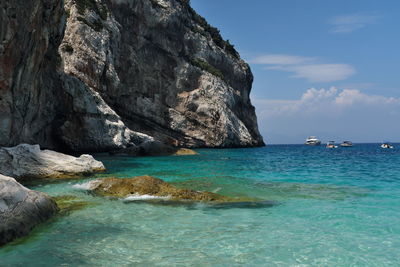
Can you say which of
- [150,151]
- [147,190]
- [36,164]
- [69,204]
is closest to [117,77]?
[150,151]

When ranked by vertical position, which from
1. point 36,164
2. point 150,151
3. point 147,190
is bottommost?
point 147,190

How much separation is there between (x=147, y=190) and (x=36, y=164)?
9.82m

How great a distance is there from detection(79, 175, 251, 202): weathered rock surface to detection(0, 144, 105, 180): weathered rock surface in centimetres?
569

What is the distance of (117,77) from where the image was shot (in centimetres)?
5603

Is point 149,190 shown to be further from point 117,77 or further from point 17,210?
point 117,77

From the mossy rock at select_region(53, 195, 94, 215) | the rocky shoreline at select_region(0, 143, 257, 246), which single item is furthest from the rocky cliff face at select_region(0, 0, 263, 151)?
the mossy rock at select_region(53, 195, 94, 215)

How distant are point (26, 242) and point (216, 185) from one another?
42.5 feet

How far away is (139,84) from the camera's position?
225 ft

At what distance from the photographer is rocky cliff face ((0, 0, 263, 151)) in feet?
97.0

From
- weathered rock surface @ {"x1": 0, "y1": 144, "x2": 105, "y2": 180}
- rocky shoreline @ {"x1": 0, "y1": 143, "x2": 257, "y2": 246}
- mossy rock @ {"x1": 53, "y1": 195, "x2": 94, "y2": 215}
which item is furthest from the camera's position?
weathered rock surface @ {"x1": 0, "y1": 144, "x2": 105, "y2": 180}

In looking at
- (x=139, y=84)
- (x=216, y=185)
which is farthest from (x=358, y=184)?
(x=139, y=84)

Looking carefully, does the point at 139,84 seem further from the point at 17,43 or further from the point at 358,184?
the point at 358,184

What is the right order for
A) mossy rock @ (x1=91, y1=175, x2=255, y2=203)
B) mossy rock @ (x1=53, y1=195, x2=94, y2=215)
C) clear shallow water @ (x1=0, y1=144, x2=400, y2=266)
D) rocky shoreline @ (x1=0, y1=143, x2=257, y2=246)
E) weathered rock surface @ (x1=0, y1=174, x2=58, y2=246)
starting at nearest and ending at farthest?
clear shallow water @ (x1=0, y1=144, x2=400, y2=266)
weathered rock surface @ (x1=0, y1=174, x2=58, y2=246)
rocky shoreline @ (x1=0, y1=143, x2=257, y2=246)
mossy rock @ (x1=53, y1=195, x2=94, y2=215)
mossy rock @ (x1=91, y1=175, x2=255, y2=203)

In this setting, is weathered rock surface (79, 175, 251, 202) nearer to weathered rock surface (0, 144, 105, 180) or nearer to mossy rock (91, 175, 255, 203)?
mossy rock (91, 175, 255, 203)
